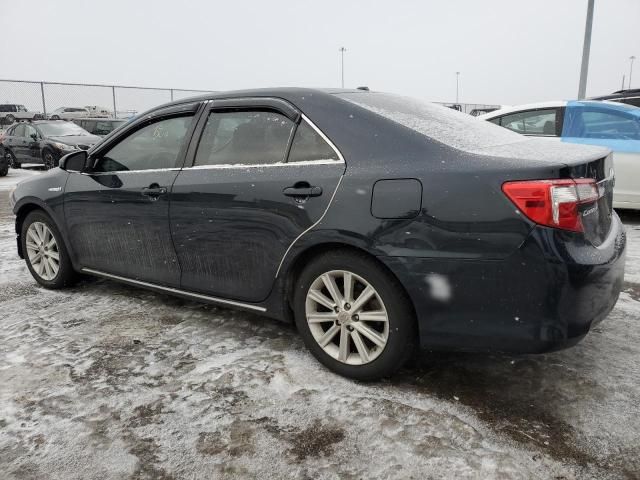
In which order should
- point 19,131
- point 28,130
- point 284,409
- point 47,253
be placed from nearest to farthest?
point 284,409
point 47,253
point 28,130
point 19,131

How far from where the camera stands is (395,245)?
2488mm

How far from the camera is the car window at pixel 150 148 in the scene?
347 cm

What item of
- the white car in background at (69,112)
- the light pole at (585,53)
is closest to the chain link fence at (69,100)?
the white car in background at (69,112)

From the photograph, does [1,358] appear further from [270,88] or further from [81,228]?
[270,88]

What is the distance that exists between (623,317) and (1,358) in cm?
383

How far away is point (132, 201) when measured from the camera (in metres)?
3.58

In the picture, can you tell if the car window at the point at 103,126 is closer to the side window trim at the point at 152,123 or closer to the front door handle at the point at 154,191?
the side window trim at the point at 152,123

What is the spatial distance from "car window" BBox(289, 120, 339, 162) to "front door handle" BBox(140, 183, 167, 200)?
967 millimetres

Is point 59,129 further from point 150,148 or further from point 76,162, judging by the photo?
point 150,148

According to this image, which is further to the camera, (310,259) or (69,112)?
(69,112)

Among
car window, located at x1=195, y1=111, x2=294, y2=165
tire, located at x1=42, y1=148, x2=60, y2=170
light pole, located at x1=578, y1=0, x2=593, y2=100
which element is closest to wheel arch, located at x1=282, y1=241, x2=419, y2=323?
car window, located at x1=195, y1=111, x2=294, y2=165

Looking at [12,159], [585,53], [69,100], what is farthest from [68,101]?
[585,53]

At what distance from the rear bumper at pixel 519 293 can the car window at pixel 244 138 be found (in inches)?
37.3

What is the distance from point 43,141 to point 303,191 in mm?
13616
